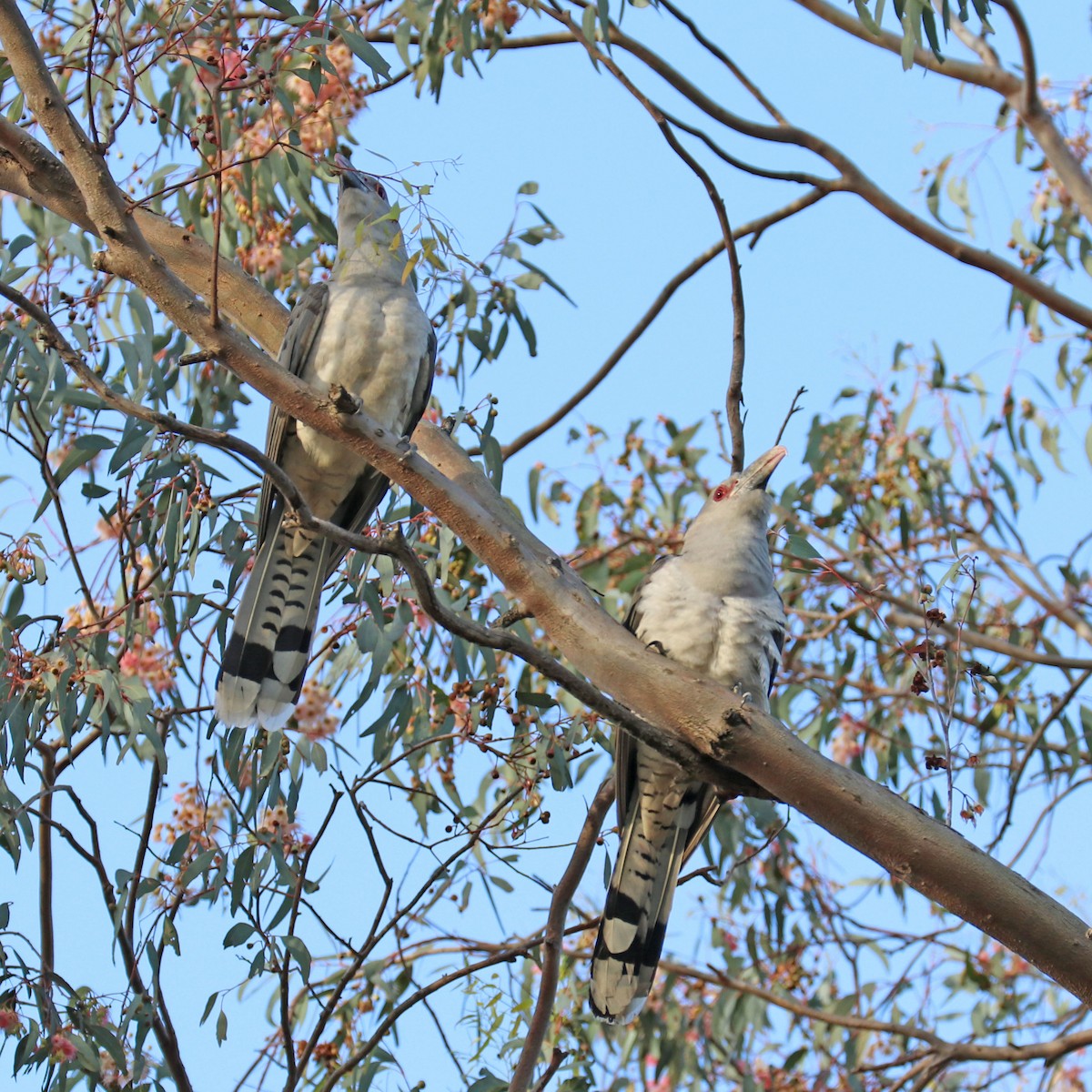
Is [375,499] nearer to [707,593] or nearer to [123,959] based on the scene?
[707,593]

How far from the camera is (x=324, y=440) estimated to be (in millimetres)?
4523

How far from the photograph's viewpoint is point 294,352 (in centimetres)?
441

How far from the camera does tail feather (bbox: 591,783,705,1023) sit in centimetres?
387

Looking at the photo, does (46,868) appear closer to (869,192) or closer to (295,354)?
(295,354)

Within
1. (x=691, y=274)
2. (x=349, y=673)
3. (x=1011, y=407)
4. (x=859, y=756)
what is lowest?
(x=349, y=673)

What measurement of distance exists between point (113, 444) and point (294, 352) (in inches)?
35.7

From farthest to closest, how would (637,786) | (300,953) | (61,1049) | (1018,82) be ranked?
(1018,82) → (637,786) → (300,953) → (61,1049)

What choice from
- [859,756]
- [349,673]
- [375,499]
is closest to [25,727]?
[349,673]

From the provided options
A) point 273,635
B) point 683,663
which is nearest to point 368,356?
point 273,635

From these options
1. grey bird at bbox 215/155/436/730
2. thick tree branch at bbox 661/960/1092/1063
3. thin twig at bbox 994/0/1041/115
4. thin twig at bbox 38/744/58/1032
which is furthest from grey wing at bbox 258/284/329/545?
thin twig at bbox 994/0/1041/115

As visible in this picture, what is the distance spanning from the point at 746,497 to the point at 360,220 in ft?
5.34

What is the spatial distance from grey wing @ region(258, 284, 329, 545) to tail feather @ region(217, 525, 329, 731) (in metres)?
0.09

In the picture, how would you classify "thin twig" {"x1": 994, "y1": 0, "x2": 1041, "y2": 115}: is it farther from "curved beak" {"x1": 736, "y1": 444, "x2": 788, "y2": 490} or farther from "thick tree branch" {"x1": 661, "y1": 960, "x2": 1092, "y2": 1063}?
"thick tree branch" {"x1": 661, "y1": 960, "x2": 1092, "y2": 1063}

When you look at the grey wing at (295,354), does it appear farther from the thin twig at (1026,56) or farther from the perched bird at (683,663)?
the thin twig at (1026,56)
